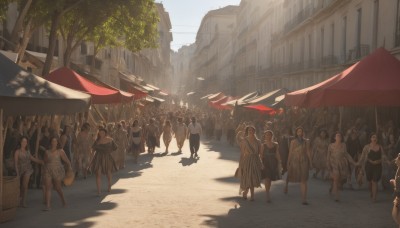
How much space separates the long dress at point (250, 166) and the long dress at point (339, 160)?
167cm

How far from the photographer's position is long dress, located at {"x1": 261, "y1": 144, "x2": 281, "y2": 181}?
11.1 meters

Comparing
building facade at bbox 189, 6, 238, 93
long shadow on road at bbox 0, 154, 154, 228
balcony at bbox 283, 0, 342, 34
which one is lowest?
long shadow on road at bbox 0, 154, 154, 228

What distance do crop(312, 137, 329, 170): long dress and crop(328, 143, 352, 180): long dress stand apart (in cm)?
228

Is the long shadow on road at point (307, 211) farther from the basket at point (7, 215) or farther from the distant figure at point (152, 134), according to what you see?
the distant figure at point (152, 134)

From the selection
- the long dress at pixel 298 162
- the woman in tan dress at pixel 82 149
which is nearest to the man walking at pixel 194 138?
the woman in tan dress at pixel 82 149

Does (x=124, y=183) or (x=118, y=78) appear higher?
(x=118, y=78)

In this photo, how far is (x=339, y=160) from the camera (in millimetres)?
11508

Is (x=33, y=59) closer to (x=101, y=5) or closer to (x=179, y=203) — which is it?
(x=101, y=5)

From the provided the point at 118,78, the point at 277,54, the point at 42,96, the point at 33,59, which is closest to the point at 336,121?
the point at 33,59

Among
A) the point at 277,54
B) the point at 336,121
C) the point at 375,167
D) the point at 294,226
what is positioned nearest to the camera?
the point at 294,226

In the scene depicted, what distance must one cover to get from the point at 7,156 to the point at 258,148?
4968mm

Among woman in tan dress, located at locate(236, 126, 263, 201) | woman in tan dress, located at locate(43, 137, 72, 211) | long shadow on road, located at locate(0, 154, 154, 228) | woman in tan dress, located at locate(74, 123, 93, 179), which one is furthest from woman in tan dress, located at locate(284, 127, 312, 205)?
woman in tan dress, located at locate(74, 123, 93, 179)

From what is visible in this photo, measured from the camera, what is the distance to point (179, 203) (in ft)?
34.6

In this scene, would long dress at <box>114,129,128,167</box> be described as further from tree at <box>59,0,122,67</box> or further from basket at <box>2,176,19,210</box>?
basket at <box>2,176,19,210</box>
